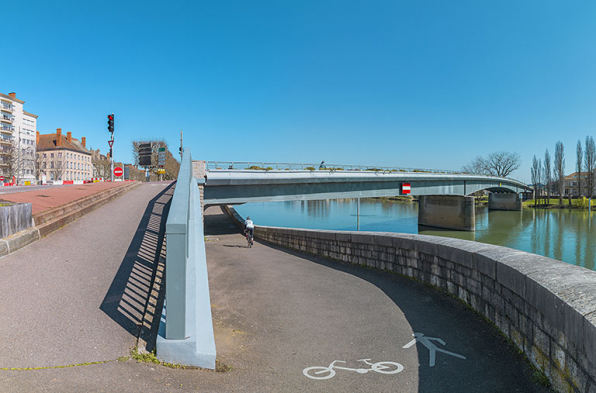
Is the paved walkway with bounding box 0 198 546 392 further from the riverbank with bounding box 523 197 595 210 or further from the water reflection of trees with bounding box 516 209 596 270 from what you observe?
the riverbank with bounding box 523 197 595 210

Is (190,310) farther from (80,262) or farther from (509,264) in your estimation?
(509,264)

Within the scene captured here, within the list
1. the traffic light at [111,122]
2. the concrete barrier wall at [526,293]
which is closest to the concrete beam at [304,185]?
the traffic light at [111,122]

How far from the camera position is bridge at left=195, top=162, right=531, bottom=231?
19.7 meters

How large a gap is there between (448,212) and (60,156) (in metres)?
82.3

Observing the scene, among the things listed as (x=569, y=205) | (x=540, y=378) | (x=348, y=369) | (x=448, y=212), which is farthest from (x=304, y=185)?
(x=569, y=205)

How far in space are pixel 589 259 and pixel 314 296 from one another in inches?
954

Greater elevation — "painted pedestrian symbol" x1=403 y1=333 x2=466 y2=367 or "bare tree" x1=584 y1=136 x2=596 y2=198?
"bare tree" x1=584 y1=136 x2=596 y2=198

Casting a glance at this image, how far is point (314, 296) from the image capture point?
24.5 ft

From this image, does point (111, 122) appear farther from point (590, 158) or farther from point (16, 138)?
point (590, 158)

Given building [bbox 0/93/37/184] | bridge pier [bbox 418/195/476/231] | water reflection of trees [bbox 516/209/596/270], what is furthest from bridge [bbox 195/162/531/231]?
building [bbox 0/93/37/184]

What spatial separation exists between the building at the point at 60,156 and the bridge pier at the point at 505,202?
92.7 m

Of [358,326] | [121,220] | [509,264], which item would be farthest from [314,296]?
[121,220]

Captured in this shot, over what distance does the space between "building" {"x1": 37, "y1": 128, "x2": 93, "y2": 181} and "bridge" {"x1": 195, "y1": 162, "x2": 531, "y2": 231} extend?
69546 mm

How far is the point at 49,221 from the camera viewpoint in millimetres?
8656
